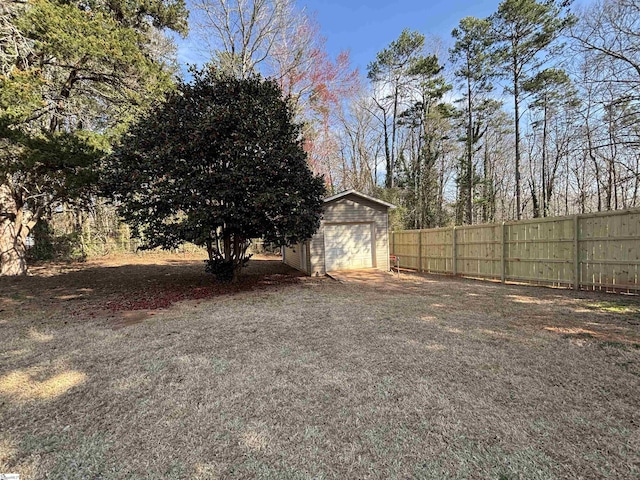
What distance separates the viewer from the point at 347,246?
37.1ft

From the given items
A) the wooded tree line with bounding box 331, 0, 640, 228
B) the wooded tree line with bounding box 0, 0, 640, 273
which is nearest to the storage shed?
the wooded tree line with bounding box 0, 0, 640, 273

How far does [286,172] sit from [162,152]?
8.99ft

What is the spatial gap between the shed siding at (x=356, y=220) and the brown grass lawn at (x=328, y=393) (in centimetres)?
538

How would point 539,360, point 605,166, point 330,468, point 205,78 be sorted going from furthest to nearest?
point 605,166, point 205,78, point 539,360, point 330,468

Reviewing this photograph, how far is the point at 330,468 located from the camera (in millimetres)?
1907

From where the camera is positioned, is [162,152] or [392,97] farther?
[392,97]

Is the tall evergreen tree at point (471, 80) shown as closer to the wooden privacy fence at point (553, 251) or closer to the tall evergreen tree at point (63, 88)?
the wooden privacy fence at point (553, 251)

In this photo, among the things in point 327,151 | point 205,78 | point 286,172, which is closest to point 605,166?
point 327,151

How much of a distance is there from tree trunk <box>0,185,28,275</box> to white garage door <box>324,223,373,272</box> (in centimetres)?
1036

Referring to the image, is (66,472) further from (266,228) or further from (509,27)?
(509,27)

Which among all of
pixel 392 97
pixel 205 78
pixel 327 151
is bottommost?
pixel 205 78

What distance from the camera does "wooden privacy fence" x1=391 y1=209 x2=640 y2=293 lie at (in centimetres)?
631

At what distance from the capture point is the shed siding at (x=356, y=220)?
35.9ft

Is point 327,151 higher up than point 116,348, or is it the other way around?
point 327,151
